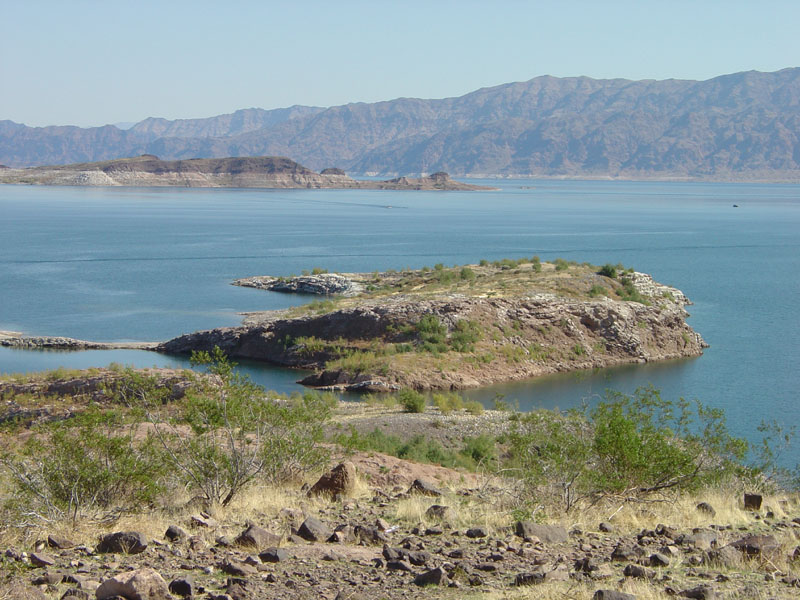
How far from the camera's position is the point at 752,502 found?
1427 centimetres

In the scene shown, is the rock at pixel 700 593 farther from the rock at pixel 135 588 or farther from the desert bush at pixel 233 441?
the desert bush at pixel 233 441

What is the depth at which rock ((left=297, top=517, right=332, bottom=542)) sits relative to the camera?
11.3 metres

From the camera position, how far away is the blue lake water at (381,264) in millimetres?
42000

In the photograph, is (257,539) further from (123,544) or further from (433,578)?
(433,578)

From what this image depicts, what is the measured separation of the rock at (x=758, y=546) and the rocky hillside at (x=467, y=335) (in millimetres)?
28097

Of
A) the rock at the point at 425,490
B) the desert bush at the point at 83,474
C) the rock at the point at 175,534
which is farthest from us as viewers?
the rock at the point at 425,490

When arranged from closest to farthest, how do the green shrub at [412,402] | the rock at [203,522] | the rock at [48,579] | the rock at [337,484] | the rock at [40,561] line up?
the rock at [48,579] < the rock at [40,561] < the rock at [203,522] < the rock at [337,484] < the green shrub at [412,402]

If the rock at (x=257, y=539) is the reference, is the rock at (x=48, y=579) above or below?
above

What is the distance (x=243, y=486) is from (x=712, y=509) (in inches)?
281

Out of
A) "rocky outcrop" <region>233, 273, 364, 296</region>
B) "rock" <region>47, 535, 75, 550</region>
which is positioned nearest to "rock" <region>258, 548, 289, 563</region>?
"rock" <region>47, 535, 75, 550</region>

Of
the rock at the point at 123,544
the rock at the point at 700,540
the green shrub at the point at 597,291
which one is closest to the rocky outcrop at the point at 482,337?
the green shrub at the point at 597,291

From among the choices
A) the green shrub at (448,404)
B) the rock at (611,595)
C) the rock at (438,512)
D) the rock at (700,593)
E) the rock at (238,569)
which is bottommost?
the green shrub at (448,404)

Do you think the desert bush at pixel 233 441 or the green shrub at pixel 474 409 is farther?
the green shrub at pixel 474 409

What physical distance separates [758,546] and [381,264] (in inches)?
2965
